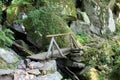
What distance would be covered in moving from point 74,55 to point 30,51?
169cm

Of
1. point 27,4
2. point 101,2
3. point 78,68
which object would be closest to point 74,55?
point 78,68

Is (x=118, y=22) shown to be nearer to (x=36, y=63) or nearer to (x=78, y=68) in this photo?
(x=78, y=68)

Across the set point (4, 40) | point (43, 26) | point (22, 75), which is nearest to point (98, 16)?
point (43, 26)

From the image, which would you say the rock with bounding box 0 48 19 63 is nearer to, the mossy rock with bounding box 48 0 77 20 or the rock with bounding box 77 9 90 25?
the mossy rock with bounding box 48 0 77 20

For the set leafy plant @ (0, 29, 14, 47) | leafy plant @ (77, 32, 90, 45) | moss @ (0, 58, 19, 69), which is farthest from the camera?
leafy plant @ (77, 32, 90, 45)

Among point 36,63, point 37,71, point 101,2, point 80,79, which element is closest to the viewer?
point 37,71

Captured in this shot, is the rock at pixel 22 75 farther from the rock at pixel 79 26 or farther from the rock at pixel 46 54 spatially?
the rock at pixel 79 26

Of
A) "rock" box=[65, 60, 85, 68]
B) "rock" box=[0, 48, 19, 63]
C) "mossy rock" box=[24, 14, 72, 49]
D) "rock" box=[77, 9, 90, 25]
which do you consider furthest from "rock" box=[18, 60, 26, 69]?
"rock" box=[77, 9, 90, 25]

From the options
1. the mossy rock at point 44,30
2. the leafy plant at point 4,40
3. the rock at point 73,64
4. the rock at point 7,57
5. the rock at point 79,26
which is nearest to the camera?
the rock at point 7,57

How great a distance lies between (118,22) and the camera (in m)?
17.0

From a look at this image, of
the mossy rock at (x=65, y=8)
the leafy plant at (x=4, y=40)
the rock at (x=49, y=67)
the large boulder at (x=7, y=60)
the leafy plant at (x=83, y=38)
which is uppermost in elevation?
the mossy rock at (x=65, y=8)

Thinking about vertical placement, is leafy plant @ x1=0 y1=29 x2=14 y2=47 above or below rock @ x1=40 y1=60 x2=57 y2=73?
above

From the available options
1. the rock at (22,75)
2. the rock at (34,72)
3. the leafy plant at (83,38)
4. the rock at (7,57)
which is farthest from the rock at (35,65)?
the leafy plant at (83,38)

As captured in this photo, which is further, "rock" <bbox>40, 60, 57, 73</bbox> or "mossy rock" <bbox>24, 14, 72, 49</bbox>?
"mossy rock" <bbox>24, 14, 72, 49</bbox>
